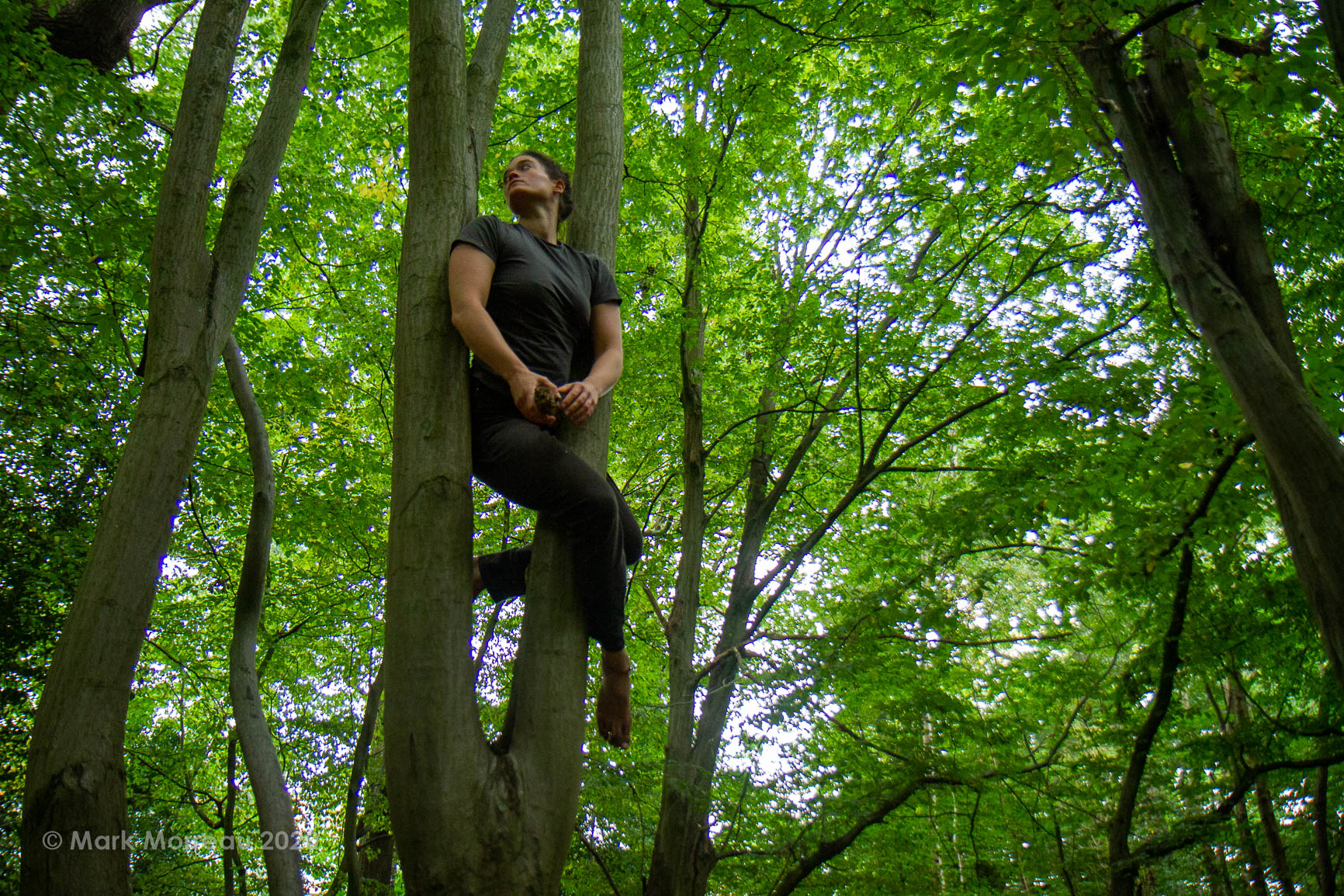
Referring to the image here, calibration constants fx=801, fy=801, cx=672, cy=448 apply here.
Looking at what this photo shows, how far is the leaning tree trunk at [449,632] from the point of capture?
150 cm

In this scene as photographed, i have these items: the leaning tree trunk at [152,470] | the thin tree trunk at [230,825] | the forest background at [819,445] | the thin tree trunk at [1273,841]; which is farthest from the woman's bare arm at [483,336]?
the thin tree trunk at [230,825]

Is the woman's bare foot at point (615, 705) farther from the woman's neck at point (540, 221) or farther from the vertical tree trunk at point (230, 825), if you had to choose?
the vertical tree trunk at point (230, 825)

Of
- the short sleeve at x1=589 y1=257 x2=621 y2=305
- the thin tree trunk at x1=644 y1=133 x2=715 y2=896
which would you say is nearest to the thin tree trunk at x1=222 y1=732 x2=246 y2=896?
the thin tree trunk at x1=644 y1=133 x2=715 y2=896

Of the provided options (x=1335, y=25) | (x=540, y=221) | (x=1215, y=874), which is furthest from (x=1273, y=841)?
(x=540, y=221)

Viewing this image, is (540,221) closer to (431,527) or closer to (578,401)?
(578,401)

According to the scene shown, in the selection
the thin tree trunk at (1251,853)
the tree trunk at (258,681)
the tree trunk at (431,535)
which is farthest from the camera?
the thin tree trunk at (1251,853)

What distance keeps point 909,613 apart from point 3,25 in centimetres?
735

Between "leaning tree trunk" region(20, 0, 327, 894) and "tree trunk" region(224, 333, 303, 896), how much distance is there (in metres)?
1.07

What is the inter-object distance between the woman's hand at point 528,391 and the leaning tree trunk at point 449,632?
0.13m

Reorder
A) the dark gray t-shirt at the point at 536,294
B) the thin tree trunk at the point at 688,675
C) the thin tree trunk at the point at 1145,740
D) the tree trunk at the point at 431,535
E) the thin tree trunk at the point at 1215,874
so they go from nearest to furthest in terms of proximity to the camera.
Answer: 1. the tree trunk at the point at 431,535
2. the dark gray t-shirt at the point at 536,294
3. the thin tree trunk at the point at 1145,740
4. the thin tree trunk at the point at 688,675
5. the thin tree trunk at the point at 1215,874

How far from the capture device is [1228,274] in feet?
10.5

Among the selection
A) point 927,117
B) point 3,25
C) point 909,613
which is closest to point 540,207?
point 909,613

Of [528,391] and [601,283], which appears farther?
[601,283]

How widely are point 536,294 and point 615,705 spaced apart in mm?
1160
